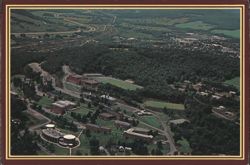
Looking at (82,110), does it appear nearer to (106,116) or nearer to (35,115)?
(106,116)

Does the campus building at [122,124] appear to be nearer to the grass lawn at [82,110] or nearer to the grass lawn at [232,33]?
the grass lawn at [82,110]

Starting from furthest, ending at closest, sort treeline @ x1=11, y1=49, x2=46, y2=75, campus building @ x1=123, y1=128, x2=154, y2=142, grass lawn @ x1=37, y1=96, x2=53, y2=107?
grass lawn @ x1=37, y1=96, x2=53, y2=107 → treeline @ x1=11, y1=49, x2=46, y2=75 → campus building @ x1=123, y1=128, x2=154, y2=142

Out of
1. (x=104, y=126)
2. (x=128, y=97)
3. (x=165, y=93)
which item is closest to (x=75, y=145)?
A: (x=104, y=126)

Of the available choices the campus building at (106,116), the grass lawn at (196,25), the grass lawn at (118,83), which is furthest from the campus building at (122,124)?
the grass lawn at (196,25)

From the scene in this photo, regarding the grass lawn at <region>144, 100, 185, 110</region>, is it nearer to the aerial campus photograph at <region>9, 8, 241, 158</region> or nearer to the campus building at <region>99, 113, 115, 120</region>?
the aerial campus photograph at <region>9, 8, 241, 158</region>

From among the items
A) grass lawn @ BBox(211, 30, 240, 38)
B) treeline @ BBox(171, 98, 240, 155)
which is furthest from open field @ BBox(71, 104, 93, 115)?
grass lawn @ BBox(211, 30, 240, 38)
